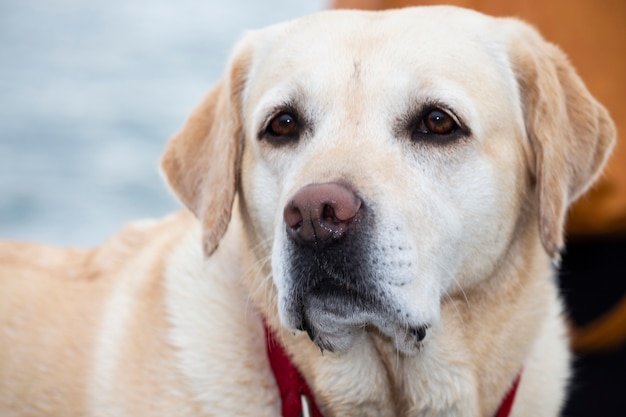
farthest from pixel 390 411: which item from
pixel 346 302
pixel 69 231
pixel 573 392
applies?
pixel 69 231

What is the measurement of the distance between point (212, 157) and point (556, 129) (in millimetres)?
1271

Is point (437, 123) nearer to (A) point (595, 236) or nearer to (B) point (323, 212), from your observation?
(B) point (323, 212)

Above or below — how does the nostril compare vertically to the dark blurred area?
above

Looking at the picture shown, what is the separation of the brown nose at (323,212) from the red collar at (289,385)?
696mm

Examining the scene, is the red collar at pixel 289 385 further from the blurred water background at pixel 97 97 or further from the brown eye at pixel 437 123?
the blurred water background at pixel 97 97

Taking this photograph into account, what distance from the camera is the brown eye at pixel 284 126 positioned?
127 inches

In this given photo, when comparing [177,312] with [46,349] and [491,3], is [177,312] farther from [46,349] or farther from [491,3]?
[491,3]

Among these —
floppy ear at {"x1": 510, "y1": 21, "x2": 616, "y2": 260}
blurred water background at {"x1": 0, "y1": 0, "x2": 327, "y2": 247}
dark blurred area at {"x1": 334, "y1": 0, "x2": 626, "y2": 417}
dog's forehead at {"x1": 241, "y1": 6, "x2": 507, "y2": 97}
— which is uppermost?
dog's forehead at {"x1": 241, "y1": 6, "x2": 507, "y2": 97}

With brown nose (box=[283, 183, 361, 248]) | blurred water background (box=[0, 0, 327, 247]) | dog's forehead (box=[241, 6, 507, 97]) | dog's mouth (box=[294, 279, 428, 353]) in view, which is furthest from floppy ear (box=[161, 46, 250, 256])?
blurred water background (box=[0, 0, 327, 247])

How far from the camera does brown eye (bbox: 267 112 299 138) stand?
127 inches

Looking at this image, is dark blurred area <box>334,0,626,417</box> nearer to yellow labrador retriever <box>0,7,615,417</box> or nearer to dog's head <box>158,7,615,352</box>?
yellow labrador retriever <box>0,7,615,417</box>

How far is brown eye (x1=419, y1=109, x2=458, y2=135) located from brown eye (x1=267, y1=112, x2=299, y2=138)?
446 millimetres

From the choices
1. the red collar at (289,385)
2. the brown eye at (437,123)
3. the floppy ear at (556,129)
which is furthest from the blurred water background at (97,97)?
the brown eye at (437,123)

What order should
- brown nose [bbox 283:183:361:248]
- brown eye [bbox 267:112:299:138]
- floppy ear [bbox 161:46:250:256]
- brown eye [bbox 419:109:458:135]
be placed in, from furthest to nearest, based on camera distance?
1. floppy ear [bbox 161:46:250:256]
2. brown eye [bbox 267:112:299:138]
3. brown eye [bbox 419:109:458:135]
4. brown nose [bbox 283:183:361:248]
